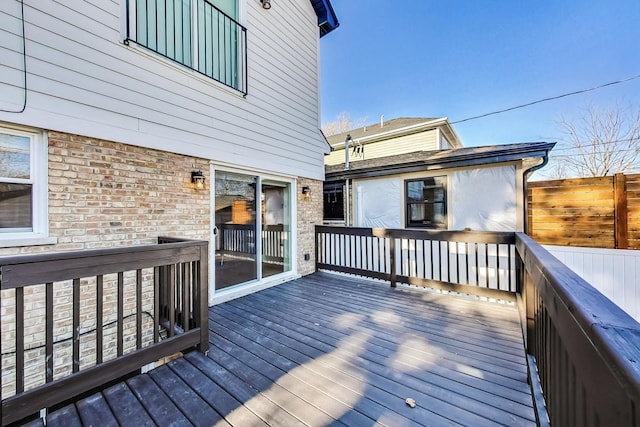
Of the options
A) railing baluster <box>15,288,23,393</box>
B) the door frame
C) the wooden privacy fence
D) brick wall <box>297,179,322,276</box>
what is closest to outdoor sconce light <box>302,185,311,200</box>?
brick wall <box>297,179,322,276</box>

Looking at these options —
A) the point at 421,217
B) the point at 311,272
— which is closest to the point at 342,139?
the point at 421,217

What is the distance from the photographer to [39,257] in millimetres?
1755

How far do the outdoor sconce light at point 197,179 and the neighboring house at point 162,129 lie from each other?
0.01m

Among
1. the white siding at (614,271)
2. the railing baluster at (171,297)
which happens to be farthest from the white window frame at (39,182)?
the white siding at (614,271)

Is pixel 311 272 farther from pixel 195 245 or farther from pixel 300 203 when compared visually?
pixel 195 245

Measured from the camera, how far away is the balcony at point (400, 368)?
31.7 inches

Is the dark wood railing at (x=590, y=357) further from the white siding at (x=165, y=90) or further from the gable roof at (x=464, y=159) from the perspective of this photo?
the gable roof at (x=464, y=159)

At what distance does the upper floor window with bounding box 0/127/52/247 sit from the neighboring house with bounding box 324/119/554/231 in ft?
18.9

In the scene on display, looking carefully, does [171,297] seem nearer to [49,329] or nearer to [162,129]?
[49,329]

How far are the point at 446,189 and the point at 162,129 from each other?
18.2 ft

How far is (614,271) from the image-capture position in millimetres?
4625

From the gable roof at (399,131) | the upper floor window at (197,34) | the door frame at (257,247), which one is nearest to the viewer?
the upper floor window at (197,34)

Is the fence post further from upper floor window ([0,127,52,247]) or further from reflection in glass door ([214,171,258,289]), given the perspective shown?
upper floor window ([0,127,52,247])

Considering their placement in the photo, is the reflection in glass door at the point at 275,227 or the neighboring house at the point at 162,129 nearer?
the neighboring house at the point at 162,129
